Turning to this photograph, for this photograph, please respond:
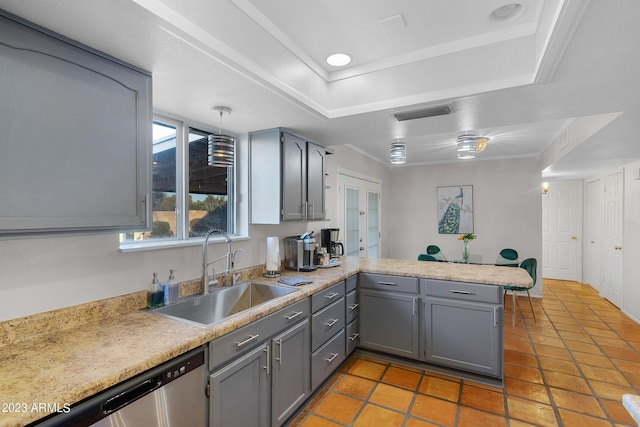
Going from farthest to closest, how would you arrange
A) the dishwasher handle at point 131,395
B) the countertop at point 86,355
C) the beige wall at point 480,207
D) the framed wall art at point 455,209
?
the framed wall art at point 455,209 → the beige wall at point 480,207 → the dishwasher handle at point 131,395 → the countertop at point 86,355

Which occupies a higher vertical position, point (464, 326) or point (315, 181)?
point (315, 181)

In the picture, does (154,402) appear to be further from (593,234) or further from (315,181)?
(593,234)

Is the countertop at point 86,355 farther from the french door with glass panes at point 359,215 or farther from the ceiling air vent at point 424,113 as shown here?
the french door with glass panes at point 359,215

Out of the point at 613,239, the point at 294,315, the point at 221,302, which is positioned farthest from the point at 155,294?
the point at 613,239

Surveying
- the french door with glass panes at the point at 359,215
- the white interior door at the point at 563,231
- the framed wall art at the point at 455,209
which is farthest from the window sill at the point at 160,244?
the white interior door at the point at 563,231

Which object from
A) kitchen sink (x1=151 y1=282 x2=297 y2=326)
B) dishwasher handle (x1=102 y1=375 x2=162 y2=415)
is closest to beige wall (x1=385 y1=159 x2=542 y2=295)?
kitchen sink (x1=151 y1=282 x2=297 y2=326)

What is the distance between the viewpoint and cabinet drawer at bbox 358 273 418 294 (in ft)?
9.07

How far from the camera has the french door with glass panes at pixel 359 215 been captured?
4242 mm

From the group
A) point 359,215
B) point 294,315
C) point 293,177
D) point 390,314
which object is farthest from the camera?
point 359,215

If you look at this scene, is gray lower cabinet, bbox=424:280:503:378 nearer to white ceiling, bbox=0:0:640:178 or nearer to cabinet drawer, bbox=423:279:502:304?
cabinet drawer, bbox=423:279:502:304

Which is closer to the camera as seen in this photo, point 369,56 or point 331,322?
point 369,56

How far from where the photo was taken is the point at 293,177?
2689mm

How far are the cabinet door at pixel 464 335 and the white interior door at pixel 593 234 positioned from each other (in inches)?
176

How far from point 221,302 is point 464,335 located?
6.53ft
